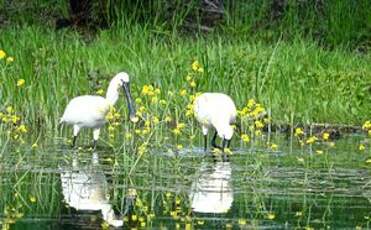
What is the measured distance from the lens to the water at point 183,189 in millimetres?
8461

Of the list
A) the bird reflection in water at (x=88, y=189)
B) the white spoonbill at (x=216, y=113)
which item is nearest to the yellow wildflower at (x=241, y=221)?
the bird reflection in water at (x=88, y=189)

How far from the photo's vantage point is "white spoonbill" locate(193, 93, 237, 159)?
13.1m

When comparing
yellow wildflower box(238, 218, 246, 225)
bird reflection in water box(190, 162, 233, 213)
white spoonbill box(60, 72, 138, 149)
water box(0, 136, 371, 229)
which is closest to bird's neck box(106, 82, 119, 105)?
white spoonbill box(60, 72, 138, 149)

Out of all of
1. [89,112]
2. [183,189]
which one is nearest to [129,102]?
[89,112]

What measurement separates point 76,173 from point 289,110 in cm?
436

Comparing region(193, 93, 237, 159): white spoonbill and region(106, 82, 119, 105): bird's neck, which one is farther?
region(106, 82, 119, 105): bird's neck

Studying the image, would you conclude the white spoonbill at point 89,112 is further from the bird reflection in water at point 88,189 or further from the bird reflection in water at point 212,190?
the bird reflection in water at point 212,190

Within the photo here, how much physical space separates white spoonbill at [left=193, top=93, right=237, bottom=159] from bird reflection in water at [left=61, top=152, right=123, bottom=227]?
194 centimetres

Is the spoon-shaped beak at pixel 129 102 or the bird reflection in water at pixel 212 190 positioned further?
the spoon-shaped beak at pixel 129 102

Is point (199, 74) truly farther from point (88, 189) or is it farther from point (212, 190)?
point (88, 189)

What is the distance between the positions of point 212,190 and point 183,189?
20 centimetres

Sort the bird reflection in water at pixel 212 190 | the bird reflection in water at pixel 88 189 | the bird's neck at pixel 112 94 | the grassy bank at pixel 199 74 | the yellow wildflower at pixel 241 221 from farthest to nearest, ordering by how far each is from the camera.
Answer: the grassy bank at pixel 199 74 → the bird's neck at pixel 112 94 → the bird reflection in water at pixel 212 190 → the bird reflection in water at pixel 88 189 → the yellow wildflower at pixel 241 221

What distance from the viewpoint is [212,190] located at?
9.76 m

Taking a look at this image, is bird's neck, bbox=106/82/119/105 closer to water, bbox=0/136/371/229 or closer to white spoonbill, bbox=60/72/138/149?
white spoonbill, bbox=60/72/138/149
